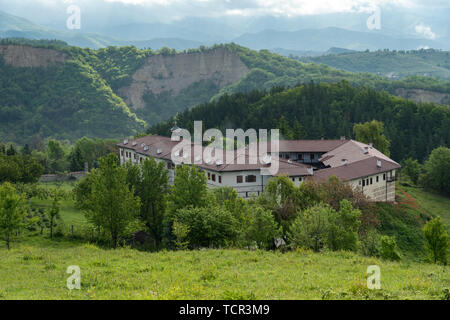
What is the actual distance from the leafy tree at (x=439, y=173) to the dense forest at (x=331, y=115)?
101 ft

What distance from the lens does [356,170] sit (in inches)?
2411

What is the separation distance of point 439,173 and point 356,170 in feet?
100

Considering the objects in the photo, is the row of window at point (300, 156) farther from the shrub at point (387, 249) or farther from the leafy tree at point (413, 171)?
the shrub at point (387, 249)

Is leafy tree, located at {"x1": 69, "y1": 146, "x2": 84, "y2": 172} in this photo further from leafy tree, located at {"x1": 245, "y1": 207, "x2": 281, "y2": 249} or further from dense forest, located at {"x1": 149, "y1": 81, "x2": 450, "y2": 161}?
leafy tree, located at {"x1": 245, "y1": 207, "x2": 281, "y2": 249}

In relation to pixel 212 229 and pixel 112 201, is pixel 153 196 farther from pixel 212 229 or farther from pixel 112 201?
pixel 212 229

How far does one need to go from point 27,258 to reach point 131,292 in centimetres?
1137

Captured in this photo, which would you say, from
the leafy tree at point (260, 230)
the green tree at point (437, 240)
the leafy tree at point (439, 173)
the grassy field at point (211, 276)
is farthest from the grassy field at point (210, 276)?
the leafy tree at point (439, 173)

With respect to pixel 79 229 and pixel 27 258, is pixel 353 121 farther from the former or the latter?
pixel 27 258

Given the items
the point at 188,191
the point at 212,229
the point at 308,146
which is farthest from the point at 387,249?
the point at 308,146

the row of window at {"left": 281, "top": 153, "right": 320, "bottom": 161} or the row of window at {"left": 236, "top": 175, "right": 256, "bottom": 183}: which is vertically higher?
the row of window at {"left": 281, "top": 153, "right": 320, "bottom": 161}

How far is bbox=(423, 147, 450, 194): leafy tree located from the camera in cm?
8362

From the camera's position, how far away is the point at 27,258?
83.4 ft

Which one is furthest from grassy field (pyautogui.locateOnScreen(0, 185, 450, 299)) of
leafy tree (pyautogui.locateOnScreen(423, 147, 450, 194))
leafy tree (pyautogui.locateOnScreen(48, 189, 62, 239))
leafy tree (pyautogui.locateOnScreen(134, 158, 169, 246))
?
leafy tree (pyautogui.locateOnScreen(423, 147, 450, 194))

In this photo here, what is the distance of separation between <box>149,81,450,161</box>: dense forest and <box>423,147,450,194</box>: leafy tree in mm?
30760
